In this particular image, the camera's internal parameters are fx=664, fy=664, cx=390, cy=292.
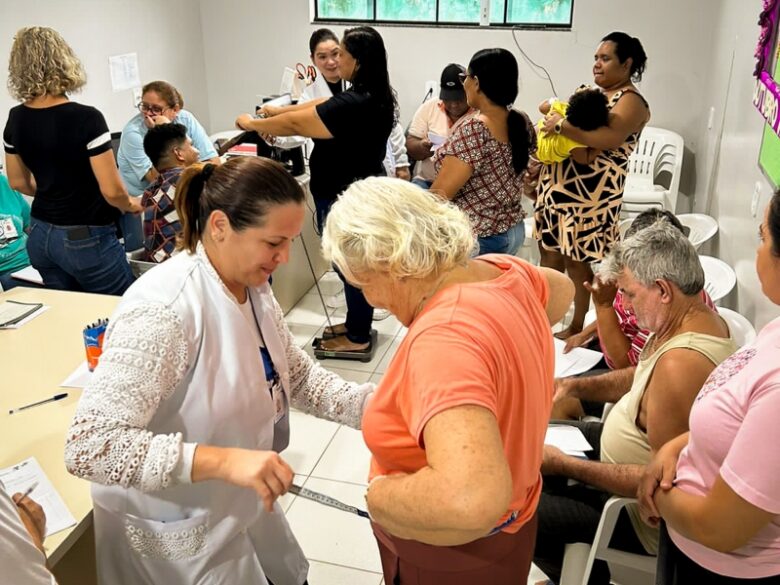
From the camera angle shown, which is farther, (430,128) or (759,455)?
(430,128)

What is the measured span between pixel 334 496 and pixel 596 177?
1.99 meters

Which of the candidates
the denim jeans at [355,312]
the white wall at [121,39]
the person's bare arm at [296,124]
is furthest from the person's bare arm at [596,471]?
Result: the white wall at [121,39]

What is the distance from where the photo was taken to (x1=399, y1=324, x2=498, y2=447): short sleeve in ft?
3.18


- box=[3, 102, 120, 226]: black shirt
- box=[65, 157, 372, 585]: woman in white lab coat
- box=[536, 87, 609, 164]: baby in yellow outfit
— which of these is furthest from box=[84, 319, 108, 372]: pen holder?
box=[536, 87, 609, 164]: baby in yellow outfit

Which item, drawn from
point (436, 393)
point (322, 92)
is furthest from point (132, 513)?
point (322, 92)

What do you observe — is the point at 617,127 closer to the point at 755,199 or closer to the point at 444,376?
the point at 755,199

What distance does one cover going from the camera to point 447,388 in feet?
3.19

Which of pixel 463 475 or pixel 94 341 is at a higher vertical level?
pixel 463 475

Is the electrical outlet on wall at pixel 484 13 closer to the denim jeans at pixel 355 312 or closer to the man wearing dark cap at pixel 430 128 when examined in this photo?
the man wearing dark cap at pixel 430 128

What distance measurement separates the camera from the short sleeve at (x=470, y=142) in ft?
9.45

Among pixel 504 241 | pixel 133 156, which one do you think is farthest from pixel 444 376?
pixel 133 156

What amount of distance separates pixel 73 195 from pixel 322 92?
2.29 m

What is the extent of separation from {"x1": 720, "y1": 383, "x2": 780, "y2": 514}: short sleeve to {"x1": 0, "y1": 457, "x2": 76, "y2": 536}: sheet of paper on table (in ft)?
4.23

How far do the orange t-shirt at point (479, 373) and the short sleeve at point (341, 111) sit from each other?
2.00 m
